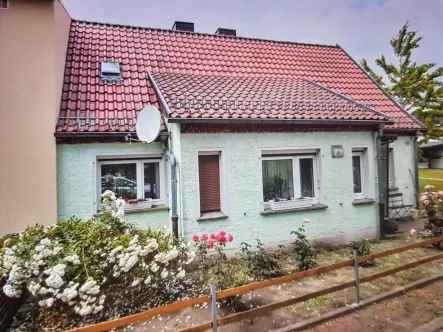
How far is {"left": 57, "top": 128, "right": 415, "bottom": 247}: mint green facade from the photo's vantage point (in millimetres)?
6793

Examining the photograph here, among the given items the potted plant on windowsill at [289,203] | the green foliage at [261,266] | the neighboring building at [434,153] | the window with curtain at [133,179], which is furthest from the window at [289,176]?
the neighboring building at [434,153]

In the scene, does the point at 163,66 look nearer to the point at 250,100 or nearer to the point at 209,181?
the point at 250,100

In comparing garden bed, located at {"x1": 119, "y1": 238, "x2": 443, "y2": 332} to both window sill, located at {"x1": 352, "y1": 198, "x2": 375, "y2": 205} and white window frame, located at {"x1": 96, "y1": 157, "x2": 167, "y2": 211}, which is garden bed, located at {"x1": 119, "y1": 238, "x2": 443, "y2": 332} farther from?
white window frame, located at {"x1": 96, "y1": 157, "x2": 167, "y2": 211}

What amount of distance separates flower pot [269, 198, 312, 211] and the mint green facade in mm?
167

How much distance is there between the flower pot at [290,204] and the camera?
24.7 ft

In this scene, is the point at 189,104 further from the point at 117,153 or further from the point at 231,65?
the point at 231,65

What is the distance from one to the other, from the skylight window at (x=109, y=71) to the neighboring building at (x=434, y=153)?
45.8 m

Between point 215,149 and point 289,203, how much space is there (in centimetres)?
251

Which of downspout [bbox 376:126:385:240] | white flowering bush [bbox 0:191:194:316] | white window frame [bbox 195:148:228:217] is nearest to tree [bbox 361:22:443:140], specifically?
downspout [bbox 376:126:385:240]

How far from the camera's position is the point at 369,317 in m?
4.59

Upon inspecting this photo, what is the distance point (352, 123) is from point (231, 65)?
5.06 meters

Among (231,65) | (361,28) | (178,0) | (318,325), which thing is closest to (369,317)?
(318,325)

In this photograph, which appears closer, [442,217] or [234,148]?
[234,148]

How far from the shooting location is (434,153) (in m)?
43.8
